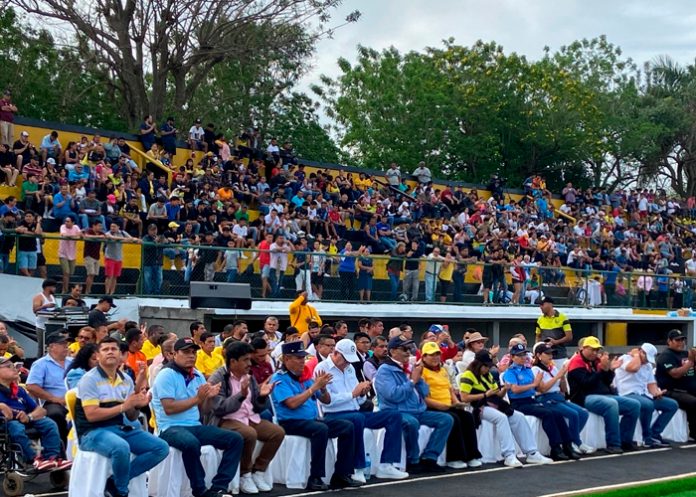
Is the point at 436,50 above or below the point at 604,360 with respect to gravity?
above

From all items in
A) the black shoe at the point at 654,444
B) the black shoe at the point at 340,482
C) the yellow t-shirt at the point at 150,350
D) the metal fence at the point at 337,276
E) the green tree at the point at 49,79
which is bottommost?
the black shoe at the point at 654,444

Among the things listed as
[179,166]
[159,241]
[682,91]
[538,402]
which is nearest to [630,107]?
[682,91]

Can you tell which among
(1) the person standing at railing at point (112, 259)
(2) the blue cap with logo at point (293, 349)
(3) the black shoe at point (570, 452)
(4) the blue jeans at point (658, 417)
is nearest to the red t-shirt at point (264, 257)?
(1) the person standing at railing at point (112, 259)

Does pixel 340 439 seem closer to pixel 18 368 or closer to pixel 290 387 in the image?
pixel 290 387

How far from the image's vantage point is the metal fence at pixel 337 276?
66.7ft

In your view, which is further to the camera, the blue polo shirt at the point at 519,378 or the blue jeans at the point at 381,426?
the blue polo shirt at the point at 519,378

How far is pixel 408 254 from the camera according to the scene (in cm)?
2725

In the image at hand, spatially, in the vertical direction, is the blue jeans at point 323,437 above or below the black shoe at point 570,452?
above

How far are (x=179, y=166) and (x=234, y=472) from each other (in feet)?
64.5

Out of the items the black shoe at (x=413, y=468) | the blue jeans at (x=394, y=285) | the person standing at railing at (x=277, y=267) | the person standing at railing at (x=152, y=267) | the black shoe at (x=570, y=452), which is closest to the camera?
the black shoe at (x=413, y=468)

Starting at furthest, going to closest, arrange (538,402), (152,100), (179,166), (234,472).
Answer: (152,100) < (179,166) < (538,402) < (234,472)

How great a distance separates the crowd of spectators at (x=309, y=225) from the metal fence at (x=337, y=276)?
0.12ft

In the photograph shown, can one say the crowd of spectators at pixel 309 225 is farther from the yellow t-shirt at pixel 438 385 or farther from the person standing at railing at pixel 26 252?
the yellow t-shirt at pixel 438 385

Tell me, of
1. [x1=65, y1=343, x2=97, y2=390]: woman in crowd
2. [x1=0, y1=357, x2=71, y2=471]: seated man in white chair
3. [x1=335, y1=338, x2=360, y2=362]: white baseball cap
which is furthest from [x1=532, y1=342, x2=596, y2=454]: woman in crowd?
[x1=0, y1=357, x2=71, y2=471]: seated man in white chair
